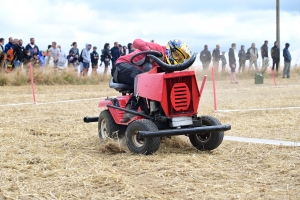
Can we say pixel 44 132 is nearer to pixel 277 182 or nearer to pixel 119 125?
pixel 119 125

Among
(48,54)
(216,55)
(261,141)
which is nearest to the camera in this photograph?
(261,141)

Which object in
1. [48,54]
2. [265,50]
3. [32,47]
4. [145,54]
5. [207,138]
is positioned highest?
[32,47]

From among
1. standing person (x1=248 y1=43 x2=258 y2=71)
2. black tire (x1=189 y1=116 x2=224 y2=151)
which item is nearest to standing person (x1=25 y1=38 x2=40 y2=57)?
standing person (x1=248 y1=43 x2=258 y2=71)

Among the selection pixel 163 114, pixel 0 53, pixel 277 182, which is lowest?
pixel 277 182

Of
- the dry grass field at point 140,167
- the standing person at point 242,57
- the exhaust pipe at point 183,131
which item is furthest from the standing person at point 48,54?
the exhaust pipe at point 183,131

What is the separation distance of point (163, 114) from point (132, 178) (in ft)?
5.13

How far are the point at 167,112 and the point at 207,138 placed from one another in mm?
803

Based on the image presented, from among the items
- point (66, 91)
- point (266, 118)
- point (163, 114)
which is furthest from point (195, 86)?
point (66, 91)

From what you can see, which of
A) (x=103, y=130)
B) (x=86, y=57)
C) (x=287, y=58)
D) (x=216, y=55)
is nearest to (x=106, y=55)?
(x=86, y=57)

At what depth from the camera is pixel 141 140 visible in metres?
7.18

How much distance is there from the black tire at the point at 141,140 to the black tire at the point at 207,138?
2.52 feet

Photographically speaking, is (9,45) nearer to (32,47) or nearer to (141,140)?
(32,47)

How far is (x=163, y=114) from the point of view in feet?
23.5

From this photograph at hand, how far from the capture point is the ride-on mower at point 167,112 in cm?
690
